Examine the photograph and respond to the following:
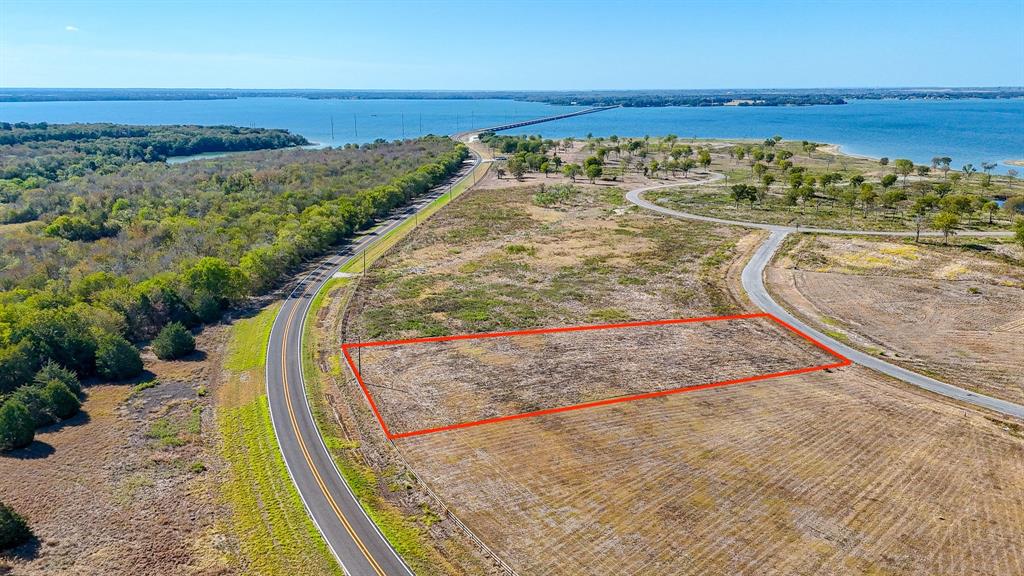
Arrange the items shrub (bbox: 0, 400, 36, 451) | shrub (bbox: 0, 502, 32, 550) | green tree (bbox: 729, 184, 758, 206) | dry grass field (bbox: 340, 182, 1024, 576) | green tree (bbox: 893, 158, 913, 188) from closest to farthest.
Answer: shrub (bbox: 0, 502, 32, 550)
dry grass field (bbox: 340, 182, 1024, 576)
shrub (bbox: 0, 400, 36, 451)
green tree (bbox: 729, 184, 758, 206)
green tree (bbox: 893, 158, 913, 188)

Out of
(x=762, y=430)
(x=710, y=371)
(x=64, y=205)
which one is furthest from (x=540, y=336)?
(x=64, y=205)

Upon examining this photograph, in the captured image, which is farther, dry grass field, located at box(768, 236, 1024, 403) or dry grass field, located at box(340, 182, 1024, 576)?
dry grass field, located at box(768, 236, 1024, 403)

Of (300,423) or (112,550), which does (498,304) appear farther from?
(112,550)

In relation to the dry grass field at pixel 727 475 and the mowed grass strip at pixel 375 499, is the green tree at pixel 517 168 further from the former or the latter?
the mowed grass strip at pixel 375 499

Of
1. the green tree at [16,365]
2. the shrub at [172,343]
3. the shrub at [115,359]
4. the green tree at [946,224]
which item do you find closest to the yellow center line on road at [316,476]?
the shrub at [172,343]

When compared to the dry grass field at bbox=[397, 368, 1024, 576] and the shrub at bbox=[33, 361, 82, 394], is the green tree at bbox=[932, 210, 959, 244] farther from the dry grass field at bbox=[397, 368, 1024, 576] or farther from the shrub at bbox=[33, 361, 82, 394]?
the shrub at bbox=[33, 361, 82, 394]

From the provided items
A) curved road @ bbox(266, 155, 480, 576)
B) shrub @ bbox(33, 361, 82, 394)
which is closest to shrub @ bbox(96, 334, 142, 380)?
shrub @ bbox(33, 361, 82, 394)

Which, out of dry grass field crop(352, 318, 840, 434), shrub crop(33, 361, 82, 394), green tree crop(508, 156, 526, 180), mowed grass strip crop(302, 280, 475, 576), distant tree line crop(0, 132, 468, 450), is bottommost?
mowed grass strip crop(302, 280, 475, 576)
